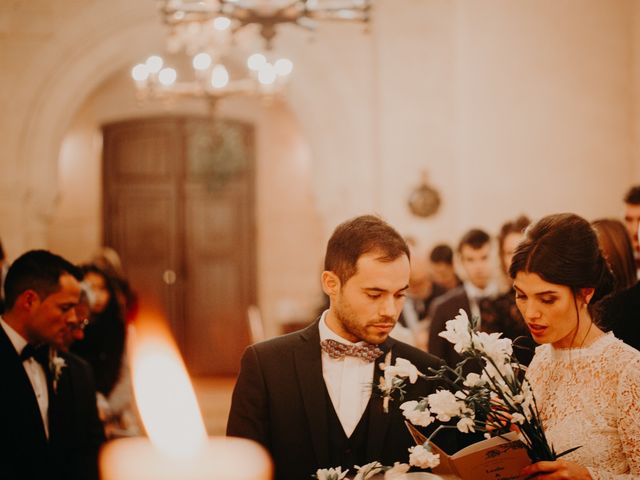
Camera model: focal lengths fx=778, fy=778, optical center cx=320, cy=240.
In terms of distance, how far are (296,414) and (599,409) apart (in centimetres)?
76

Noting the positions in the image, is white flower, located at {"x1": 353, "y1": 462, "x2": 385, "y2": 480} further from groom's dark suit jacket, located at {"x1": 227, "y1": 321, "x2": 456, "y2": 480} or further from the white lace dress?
the white lace dress

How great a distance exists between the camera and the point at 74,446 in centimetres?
287

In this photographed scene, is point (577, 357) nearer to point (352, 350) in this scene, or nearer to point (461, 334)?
point (461, 334)

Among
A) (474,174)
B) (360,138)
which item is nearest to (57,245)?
(360,138)

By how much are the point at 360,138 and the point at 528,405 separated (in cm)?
688

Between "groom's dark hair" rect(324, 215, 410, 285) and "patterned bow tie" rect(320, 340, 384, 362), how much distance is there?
17cm

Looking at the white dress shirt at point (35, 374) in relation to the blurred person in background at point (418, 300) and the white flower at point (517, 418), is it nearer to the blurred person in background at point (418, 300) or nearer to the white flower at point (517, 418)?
the white flower at point (517, 418)

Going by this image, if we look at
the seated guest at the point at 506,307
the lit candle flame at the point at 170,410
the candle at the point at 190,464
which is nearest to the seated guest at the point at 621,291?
the seated guest at the point at 506,307

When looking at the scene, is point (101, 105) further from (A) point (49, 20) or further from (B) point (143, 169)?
(A) point (49, 20)

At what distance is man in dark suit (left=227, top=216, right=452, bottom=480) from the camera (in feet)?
6.61

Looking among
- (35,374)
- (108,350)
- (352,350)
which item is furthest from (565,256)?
(108,350)

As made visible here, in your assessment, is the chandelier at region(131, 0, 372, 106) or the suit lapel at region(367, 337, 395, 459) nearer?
the suit lapel at region(367, 337, 395, 459)

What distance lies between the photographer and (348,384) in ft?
6.92

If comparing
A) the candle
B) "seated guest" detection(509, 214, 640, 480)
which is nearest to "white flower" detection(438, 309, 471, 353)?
"seated guest" detection(509, 214, 640, 480)
